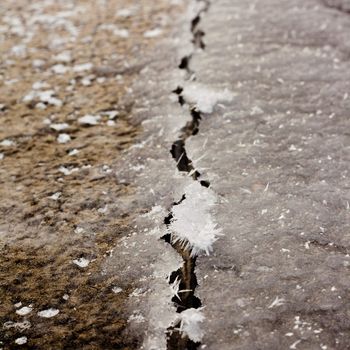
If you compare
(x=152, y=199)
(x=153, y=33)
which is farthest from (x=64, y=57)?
(x=152, y=199)

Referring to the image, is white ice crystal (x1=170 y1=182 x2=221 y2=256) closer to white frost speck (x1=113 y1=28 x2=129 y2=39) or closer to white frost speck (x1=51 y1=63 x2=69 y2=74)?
white frost speck (x1=51 y1=63 x2=69 y2=74)

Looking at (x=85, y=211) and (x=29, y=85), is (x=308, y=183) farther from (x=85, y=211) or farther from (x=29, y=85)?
(x=29, y=85)

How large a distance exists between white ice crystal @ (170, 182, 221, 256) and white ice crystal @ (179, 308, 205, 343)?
0.24m

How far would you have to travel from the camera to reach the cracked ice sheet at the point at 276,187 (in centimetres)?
123

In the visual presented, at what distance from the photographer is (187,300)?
1312mm

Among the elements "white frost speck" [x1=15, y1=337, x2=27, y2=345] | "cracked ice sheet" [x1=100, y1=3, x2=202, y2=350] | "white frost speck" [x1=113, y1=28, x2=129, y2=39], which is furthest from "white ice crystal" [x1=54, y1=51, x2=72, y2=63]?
"white frost speck" [x1=15, y1=337, x2=27, y2=345]

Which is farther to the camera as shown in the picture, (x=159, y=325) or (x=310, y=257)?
(x=310, y=257)

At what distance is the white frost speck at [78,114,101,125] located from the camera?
2.19 m

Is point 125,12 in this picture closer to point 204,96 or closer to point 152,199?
point 204,96

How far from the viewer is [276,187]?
1710 millimetres

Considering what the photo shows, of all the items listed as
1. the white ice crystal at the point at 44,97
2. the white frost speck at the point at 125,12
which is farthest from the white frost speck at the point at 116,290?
the white frost speck at the point at 125,12

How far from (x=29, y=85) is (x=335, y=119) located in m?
1.74

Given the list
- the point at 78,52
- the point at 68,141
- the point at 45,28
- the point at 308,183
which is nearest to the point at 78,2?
the point at 45,28

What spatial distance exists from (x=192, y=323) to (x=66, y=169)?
0.97 meters
